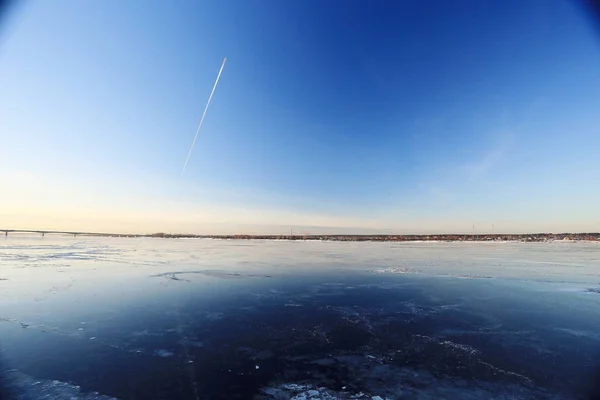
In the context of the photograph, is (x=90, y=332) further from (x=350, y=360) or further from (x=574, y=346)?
(x=574, y=346)

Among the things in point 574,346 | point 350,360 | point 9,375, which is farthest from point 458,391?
point 9,375

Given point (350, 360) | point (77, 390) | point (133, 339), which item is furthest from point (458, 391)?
point (133, 339)

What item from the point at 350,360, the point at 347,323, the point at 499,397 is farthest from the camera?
the point at 347,323

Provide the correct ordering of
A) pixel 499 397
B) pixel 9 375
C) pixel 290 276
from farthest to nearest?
pixel 290 276, pixel 9 375, pixel 499 397

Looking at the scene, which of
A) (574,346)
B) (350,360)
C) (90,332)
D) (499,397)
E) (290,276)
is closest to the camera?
(499,397)

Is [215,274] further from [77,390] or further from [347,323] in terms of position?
[77,390]

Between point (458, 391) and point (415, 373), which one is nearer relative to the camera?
point (458, 391)
